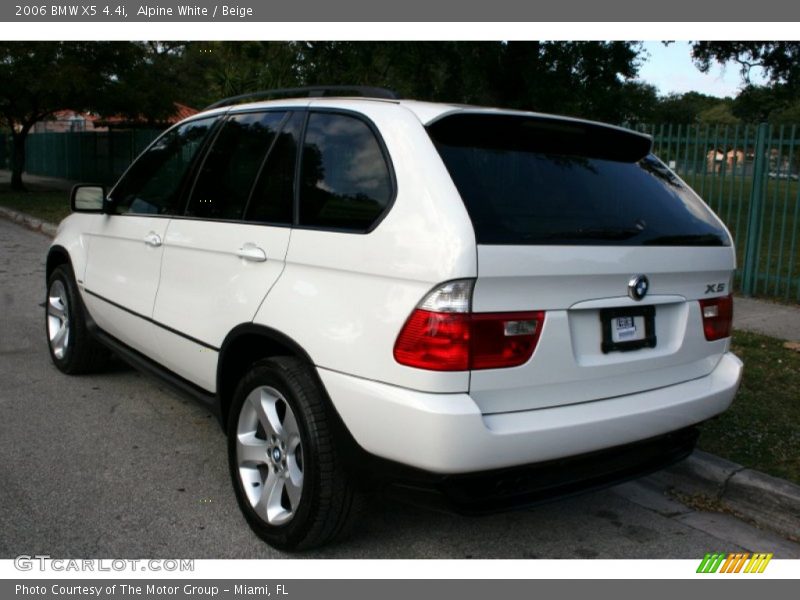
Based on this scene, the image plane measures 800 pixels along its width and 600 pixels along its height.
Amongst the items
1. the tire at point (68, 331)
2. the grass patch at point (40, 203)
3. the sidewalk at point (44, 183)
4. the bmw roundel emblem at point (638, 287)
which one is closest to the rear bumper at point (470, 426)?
the bmw roundel emblem at point (638, 287)

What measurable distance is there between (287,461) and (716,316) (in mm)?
1927

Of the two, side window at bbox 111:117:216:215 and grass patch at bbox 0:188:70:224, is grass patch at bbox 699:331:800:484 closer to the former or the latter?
side window at bbox 111:117:216:215

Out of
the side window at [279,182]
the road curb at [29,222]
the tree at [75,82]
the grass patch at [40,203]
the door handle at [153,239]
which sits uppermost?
the tree at [75,82]

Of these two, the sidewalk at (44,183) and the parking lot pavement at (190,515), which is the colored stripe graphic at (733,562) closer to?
the parking lot pavement at (190,515)

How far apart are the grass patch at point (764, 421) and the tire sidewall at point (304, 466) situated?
7.76ft

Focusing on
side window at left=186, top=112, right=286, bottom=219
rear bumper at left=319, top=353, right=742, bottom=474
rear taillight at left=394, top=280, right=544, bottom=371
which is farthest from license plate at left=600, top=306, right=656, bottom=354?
side window at left=186, top=112, right=286, bottom=219

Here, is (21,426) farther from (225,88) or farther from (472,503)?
(225,88)

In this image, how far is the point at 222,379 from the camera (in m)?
3.59

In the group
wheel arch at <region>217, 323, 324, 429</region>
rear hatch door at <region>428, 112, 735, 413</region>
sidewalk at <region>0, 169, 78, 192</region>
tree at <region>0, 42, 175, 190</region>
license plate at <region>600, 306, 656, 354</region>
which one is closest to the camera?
rear hatch door at <region>428, 112, 735, 413</region>

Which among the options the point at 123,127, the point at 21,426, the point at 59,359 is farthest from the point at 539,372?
the point at 123,127

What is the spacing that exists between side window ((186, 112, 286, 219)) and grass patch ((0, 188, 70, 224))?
12825 millimetres

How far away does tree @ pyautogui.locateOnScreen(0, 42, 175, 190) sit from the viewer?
2044 centimetres

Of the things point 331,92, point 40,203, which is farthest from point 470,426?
point 40,203

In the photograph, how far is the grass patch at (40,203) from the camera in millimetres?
17125
